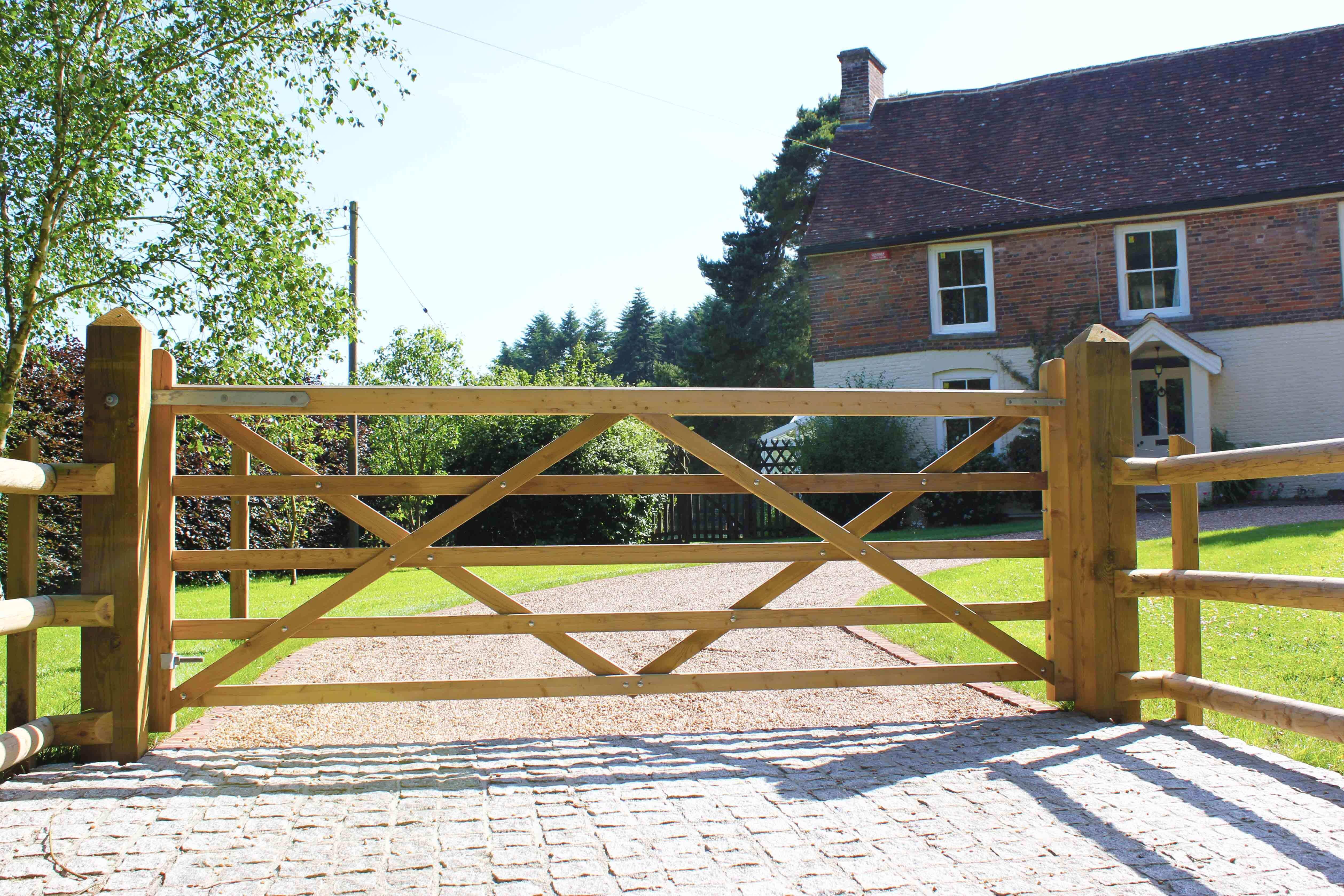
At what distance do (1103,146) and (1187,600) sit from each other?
19106 mm

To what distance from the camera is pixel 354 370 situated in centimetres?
1845

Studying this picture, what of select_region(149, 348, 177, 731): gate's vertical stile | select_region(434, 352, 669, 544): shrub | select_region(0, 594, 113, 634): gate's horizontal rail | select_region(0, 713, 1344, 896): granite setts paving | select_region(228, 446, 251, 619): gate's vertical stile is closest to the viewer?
select_region(0, 713, 1344, 896): granite setts paving

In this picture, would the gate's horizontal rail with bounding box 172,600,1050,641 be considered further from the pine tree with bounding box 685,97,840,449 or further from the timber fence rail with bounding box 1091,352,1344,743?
the pine tree with bounding box 685,97,840,449

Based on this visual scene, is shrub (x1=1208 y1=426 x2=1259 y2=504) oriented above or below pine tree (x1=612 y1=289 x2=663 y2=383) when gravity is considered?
below

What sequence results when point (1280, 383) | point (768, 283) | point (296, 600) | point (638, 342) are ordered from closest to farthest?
point (296, 600) < point (1280, 383) < point (768, 283) < point (638, 342)

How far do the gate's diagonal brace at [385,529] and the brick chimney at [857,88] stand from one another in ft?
71.2

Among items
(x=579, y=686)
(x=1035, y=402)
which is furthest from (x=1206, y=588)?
(x=579, y=686)

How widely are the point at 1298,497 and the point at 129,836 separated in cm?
1877

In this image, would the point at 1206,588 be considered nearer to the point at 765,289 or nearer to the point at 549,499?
the point at 549,499

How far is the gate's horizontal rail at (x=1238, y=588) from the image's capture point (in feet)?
11.2

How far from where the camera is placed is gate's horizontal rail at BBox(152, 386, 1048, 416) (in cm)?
428

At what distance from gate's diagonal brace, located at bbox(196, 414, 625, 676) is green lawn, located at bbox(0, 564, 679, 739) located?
0.97 meters

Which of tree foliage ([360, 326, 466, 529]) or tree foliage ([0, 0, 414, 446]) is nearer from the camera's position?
tree foliage ([0, 0, 414, 446])

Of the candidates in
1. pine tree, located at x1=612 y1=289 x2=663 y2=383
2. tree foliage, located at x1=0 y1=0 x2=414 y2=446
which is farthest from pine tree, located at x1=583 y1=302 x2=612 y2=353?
tree foliage, located at x1=0 y1=0 x2=414 y2=446
